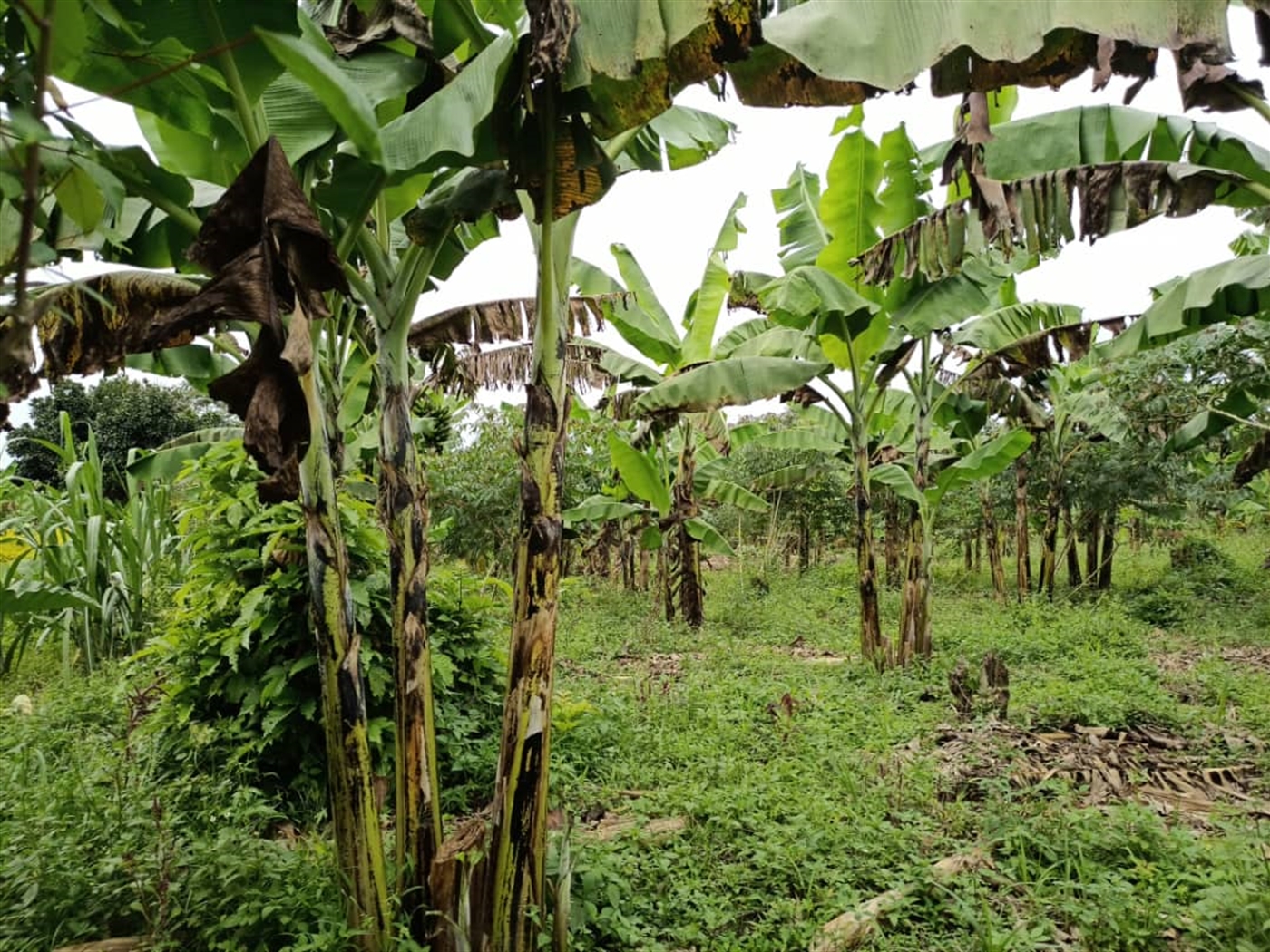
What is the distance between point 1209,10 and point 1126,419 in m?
7.71

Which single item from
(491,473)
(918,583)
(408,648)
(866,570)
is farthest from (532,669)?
(491,473)

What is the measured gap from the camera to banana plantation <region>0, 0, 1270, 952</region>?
2.05 m

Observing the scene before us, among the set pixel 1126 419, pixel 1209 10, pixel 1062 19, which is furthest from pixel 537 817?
pixel 1126 419

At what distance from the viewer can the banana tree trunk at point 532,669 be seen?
94.5 inches

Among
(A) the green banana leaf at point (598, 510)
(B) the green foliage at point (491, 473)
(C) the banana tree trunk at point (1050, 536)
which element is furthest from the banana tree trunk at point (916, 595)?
(C) the banana tree trunk at point (1050, 536)

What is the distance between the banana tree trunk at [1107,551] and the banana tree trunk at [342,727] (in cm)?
1340

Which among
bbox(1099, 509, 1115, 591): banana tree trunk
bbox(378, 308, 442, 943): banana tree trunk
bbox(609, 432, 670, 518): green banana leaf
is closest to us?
bbox(378, 308, 442, 943): banana tree trunk

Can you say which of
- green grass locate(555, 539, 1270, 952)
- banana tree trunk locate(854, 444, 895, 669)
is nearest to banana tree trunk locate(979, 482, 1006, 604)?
green grass locate(555, 539, 1270, 952)

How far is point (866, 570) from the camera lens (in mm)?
7359

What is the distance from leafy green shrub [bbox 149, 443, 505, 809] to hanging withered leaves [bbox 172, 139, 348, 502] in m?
2.01

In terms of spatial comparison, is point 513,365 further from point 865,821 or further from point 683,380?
point 865,821

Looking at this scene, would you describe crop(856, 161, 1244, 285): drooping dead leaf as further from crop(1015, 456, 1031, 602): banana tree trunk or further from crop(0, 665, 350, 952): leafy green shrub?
crop(1015, 456, 1031, 602): banana tree trunk

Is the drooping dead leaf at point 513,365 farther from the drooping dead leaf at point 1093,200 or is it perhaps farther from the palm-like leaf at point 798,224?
the drooping dead leaf at point 1093,200

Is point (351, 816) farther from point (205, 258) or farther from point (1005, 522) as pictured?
point (1005, 522)
